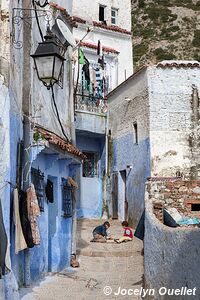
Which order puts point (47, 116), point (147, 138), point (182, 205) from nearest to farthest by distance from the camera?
1. point (47, 116)
2. point (182, 205)
3. point (147, 138)

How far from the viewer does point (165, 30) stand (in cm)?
5172

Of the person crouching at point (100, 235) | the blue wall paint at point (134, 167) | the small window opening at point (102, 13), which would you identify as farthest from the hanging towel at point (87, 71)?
the person crouching at point (100, 235)

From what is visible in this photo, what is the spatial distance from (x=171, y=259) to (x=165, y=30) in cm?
4557

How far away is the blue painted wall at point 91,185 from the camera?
77.6 feet

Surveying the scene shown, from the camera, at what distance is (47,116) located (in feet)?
39.9

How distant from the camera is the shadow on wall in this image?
7308mm

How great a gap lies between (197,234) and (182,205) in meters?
8.00

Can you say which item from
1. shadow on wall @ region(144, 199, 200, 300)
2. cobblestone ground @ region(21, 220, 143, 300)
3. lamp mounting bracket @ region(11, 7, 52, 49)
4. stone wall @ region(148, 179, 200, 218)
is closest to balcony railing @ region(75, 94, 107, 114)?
cobblestone ground @ region(21, 220, 143, 300)

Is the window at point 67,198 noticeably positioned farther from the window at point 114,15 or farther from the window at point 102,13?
the window at point 114,15

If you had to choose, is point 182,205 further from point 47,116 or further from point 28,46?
point 28,46

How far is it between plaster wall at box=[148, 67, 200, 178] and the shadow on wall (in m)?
7.83

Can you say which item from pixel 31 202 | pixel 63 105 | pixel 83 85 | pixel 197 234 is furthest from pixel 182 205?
pixel 83 85

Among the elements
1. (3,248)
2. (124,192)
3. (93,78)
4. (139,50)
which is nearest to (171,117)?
(124,192)

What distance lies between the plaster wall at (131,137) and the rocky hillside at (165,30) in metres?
25.3
